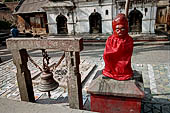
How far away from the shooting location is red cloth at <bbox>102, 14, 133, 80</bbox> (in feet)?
10.7

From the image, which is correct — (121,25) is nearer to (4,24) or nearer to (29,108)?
(29,108)

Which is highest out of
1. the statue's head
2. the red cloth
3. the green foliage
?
the green foliage

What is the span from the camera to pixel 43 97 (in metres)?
4.92

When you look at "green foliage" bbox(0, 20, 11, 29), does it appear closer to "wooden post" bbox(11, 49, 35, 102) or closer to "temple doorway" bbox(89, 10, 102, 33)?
"temple doorway" bbox(89, 10, 102, 33)

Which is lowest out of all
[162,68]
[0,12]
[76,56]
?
[162,68]

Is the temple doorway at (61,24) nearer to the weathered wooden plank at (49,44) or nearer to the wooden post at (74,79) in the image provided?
the weathered wooden plank at (49,44)

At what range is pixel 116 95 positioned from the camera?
3.22 meters

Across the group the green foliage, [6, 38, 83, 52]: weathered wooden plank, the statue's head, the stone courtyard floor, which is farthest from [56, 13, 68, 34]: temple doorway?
the statue's head

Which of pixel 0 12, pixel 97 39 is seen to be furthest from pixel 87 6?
pixel 0 12

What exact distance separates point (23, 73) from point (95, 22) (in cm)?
1131

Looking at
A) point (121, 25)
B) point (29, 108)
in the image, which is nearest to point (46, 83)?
point (29, 108)

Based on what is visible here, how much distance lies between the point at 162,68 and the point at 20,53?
20.5 feet

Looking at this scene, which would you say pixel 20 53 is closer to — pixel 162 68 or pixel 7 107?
pixel 7 107

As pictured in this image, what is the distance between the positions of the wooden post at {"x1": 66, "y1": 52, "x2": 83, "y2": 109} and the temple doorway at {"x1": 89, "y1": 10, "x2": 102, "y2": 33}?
36.8 ft
